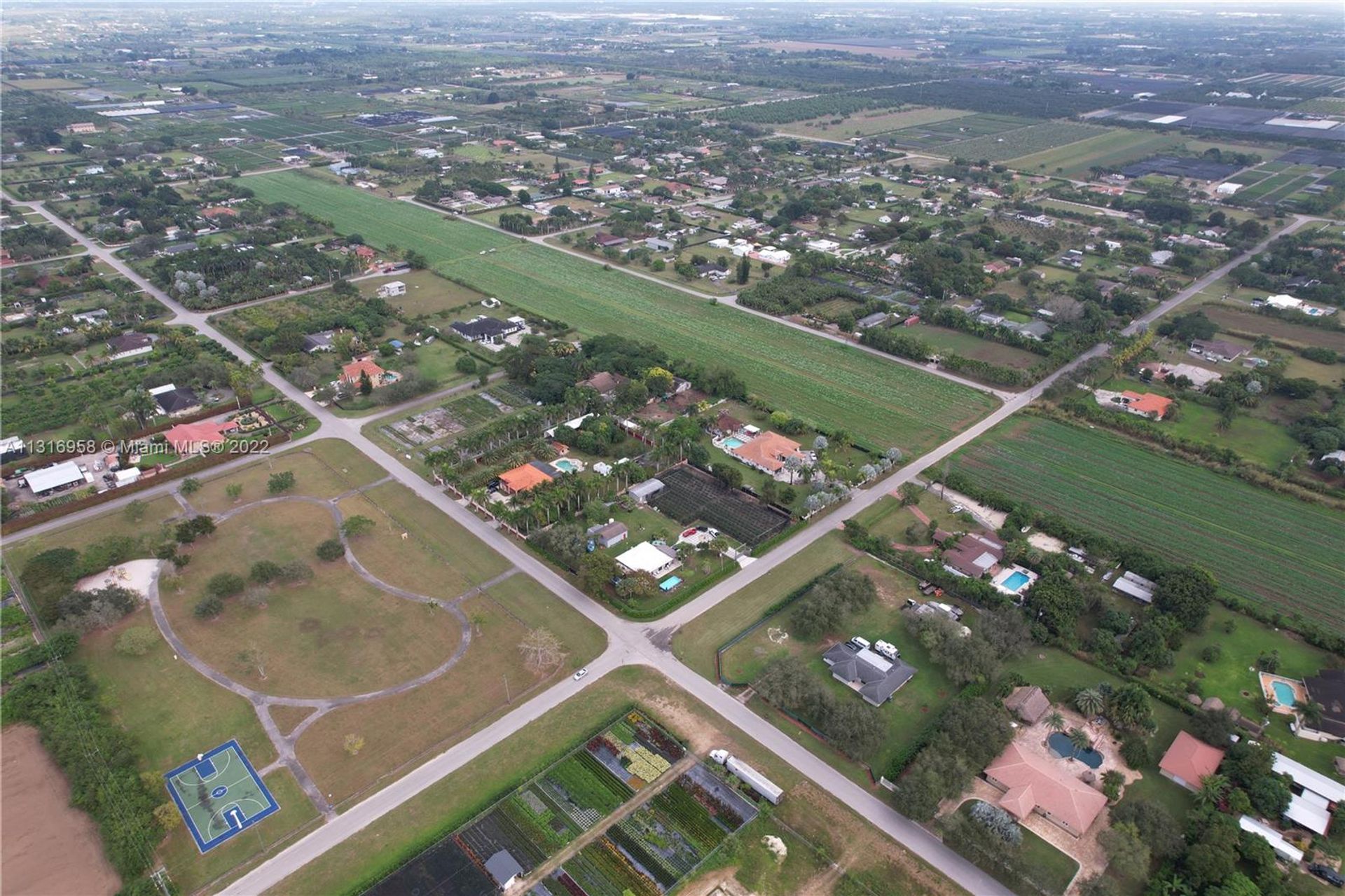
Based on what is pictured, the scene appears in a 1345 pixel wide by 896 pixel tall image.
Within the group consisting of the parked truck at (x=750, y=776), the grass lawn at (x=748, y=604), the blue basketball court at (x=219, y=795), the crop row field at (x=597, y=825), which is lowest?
the blue basketball court at (x=219, y=795)

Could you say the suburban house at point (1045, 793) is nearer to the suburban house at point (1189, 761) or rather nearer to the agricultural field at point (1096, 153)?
the suburban house at point (1189, 761)

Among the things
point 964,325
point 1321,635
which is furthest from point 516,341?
point 1321,635

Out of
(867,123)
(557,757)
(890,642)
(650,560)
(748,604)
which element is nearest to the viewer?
(557,757)

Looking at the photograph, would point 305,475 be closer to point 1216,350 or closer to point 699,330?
point 699,330

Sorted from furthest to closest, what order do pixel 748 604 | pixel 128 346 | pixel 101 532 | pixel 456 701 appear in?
pixel 128 346 < pixel 101 532 < pixel 748 604 < pixel 456 701

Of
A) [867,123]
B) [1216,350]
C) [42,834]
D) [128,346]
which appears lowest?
[42,834]

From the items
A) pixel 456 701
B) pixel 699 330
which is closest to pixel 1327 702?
pixel 456 701

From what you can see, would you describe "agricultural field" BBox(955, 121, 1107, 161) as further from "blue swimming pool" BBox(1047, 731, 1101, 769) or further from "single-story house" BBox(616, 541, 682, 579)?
"blue swimming pool" BBox(1047, 731, 1101, 769)

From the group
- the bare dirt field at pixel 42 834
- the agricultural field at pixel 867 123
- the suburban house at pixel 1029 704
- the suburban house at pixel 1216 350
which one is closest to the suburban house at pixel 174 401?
the bare dirt field at pixel 42 834

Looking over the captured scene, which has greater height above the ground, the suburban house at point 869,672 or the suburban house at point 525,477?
the suburban house at point 525,477
